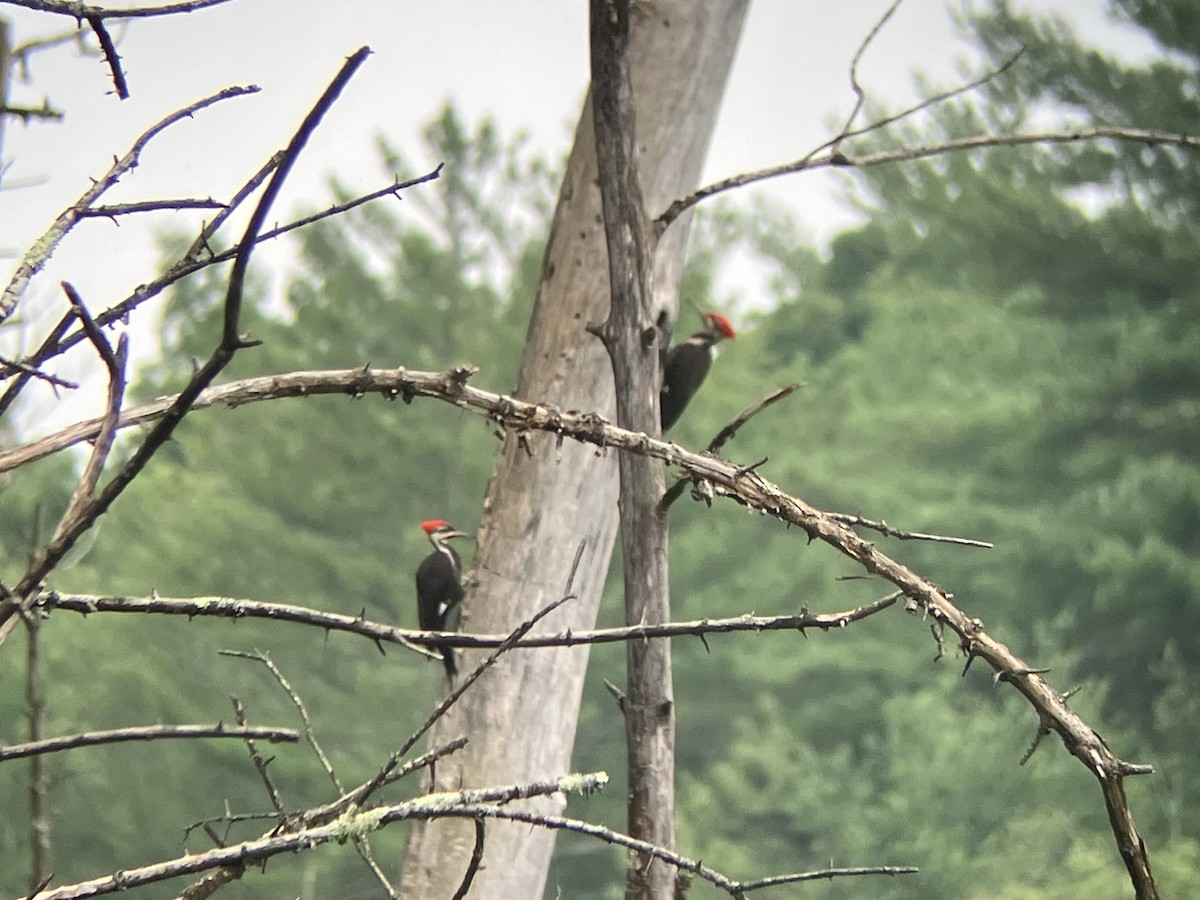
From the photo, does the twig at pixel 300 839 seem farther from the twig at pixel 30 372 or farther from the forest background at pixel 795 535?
the forest background at pixel 795 535

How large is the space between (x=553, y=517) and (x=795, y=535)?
7.40 m

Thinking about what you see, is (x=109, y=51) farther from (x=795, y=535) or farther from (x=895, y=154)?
(x=795, y=535)

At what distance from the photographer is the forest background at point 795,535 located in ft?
23.8

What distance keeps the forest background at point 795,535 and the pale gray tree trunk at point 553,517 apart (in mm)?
5254

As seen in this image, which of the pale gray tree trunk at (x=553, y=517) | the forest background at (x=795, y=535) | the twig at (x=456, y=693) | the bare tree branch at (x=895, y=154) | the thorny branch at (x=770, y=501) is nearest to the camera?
the twig at (x=456, y=693)

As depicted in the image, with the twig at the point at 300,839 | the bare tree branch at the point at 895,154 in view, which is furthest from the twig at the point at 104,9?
the bare tree branch at the point at 895,154

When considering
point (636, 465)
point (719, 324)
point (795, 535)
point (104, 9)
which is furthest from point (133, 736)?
point (795, 535)

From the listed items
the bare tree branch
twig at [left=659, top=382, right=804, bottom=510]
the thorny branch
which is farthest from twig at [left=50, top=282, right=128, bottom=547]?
the bare tree branch

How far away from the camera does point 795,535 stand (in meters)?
9.24

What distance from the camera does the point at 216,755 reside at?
8758mm

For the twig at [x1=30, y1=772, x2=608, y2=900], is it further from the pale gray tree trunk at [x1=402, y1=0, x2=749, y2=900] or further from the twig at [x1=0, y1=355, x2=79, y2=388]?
the pale gray tree trunk at [x1=402, y1=0, x2=749, y2=900]

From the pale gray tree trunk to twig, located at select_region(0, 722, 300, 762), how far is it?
118cm

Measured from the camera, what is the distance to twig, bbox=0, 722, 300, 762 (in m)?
0.69

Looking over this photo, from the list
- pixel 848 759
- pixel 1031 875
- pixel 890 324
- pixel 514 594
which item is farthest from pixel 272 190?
pixel 890 324
